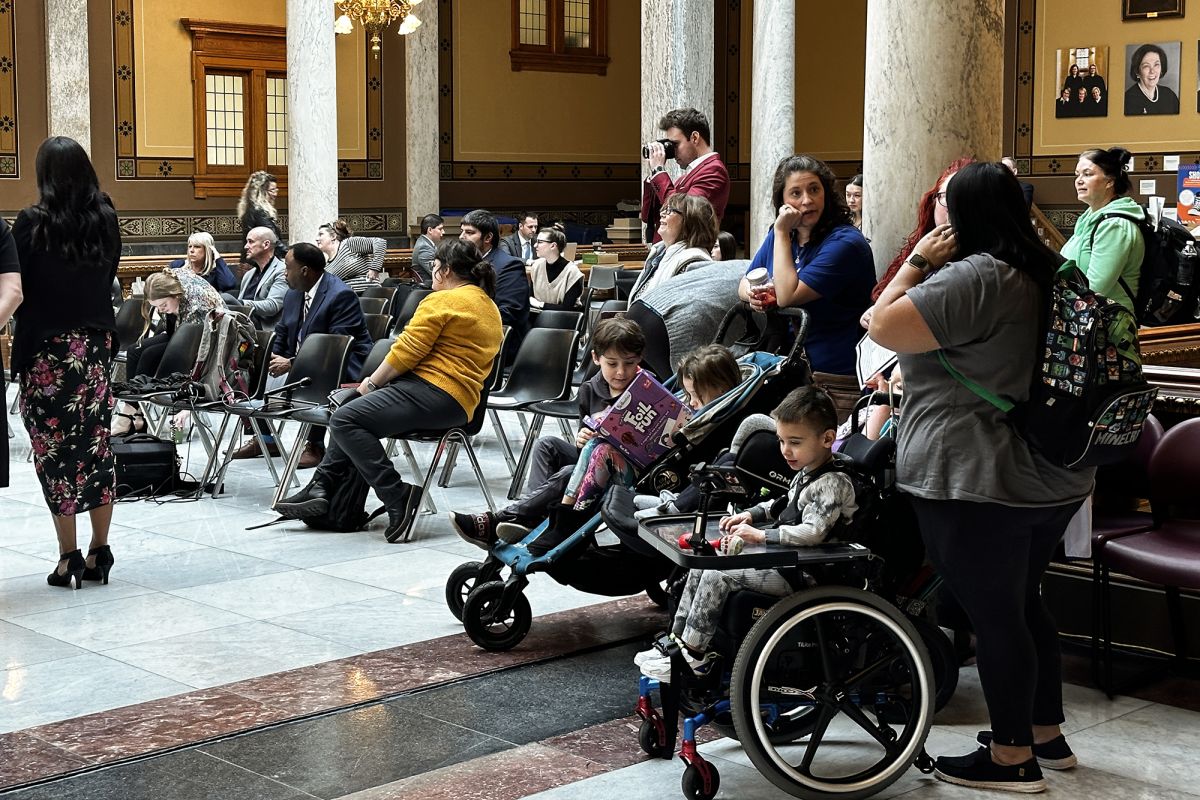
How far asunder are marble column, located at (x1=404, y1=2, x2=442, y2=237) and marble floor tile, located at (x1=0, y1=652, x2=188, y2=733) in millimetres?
14450

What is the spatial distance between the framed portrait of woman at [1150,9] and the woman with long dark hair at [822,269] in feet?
44.8

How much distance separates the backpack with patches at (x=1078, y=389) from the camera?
330cm

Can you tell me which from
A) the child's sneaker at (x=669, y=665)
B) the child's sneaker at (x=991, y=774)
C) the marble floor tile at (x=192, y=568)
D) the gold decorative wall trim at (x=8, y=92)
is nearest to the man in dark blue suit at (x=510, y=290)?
the marble floor tile at (x=192, y=568)

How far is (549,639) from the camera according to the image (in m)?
4.85

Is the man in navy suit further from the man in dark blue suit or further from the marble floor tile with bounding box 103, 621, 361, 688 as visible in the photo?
the marble floor tile with bounding box 103, 621, 361, 688

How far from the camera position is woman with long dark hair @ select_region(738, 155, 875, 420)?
14.8 ft

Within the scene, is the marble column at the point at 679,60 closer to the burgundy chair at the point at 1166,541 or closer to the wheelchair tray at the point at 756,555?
the burgundy chair at the point at 1166,541

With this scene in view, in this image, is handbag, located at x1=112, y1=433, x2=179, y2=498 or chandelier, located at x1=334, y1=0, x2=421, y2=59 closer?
handbag, located at x1=112, y1=433, x2=179, y2=498

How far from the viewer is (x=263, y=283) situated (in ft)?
29.9

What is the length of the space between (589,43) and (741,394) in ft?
57.8

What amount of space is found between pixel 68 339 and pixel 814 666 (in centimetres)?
322

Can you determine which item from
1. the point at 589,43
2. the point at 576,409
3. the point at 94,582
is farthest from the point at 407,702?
the point at 589,43

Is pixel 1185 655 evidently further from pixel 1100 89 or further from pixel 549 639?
pixel 1100 89

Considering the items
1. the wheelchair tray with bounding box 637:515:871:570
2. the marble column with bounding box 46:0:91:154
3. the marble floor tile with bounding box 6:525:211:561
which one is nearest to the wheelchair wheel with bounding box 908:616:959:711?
the wheelchair tray with bounding box 637:515:871:570
